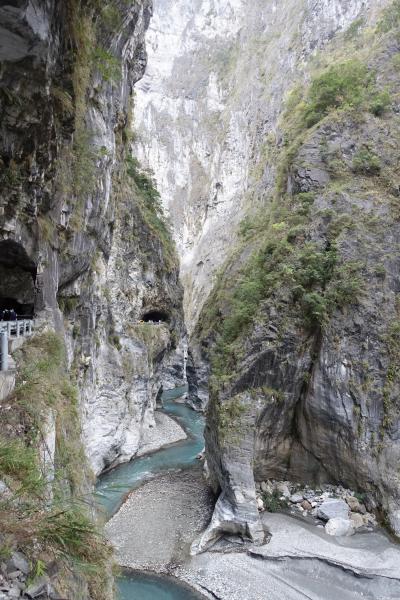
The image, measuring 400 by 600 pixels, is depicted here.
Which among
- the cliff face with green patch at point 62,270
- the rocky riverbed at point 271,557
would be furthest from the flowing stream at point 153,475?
the cliff face with green patch at point 62,270

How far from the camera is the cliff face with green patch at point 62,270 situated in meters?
4.43

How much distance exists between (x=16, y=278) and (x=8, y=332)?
4804 millimetres

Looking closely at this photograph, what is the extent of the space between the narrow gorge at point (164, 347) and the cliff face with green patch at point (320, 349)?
84 millimetres

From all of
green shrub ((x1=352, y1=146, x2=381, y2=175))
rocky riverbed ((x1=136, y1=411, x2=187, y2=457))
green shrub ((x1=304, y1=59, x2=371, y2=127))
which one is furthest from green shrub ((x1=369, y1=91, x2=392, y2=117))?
rocky riverbed ((x1=136, y1=411, x2=187, y2=457))

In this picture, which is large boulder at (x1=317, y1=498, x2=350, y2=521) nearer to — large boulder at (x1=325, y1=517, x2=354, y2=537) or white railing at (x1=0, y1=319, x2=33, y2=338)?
large boulder at (x1=325, y1=517, x2=354, y2=537)

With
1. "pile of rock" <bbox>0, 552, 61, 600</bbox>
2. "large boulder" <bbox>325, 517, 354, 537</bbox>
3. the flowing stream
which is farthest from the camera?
"large boulder" <bbox>325, 517, 354, 537</bbox>

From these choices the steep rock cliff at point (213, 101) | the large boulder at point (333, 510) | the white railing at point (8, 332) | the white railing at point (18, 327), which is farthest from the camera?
the steep rock cliff at point (213, 101)

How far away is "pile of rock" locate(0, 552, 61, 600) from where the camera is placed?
126 inches

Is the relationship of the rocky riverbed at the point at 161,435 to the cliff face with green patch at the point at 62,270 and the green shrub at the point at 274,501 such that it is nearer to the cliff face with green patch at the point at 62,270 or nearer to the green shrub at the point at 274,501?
the cliff face with green patch at the point at 62,270

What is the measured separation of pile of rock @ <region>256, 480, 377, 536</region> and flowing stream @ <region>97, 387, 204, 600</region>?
496cm

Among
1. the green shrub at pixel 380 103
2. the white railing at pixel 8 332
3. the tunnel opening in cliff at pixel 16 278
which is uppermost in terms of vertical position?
the green shrub at pixel 380 103

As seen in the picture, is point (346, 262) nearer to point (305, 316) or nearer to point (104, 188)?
point (305, 316)

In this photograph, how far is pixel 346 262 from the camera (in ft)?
60.7

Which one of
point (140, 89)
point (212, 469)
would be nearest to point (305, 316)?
point (212, 469)
